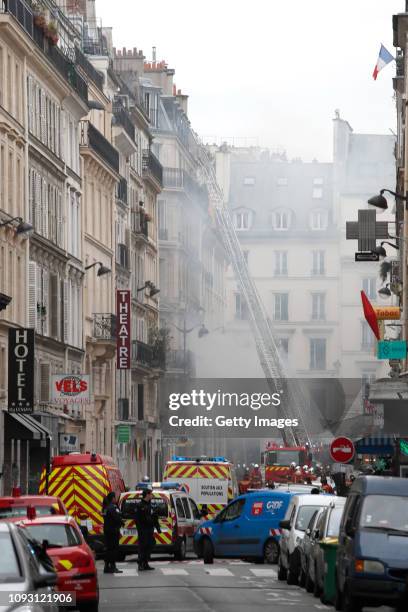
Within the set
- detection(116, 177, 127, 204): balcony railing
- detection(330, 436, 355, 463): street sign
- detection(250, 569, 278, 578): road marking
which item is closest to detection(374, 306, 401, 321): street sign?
detection(116, 177, 127, 204): balcony railing

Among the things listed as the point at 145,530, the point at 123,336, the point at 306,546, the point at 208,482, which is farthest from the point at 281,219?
the point at 306,546

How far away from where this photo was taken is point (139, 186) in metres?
92.9

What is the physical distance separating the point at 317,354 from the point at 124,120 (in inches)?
2520

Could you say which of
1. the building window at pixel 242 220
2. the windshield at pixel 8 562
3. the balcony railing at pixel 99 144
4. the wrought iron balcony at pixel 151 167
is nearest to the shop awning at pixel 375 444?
the balcony railing at pixel 99 144

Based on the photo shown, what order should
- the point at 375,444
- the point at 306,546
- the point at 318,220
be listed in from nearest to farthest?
1. the point at 306,546
2. the point at 375,444
3. the point at 318,220

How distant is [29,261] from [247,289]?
83.6m

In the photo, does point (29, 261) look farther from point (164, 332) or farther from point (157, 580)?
point (164, 332)

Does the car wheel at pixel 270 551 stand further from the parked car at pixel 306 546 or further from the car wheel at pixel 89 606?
the car wheel at pixel 89 606

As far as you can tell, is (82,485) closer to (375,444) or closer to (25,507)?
(375,444)

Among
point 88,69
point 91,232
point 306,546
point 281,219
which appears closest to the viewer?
point 306,546

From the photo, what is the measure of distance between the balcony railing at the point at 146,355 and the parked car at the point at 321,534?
57.8 meters

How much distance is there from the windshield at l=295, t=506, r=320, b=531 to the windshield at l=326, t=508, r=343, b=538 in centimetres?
426

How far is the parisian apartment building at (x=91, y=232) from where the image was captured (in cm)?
5816

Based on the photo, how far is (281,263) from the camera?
151m
